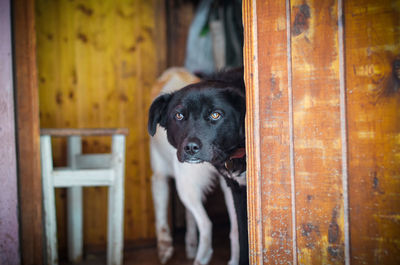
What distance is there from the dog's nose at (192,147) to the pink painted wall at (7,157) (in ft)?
3.80

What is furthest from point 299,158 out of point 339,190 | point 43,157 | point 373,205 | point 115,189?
point 43,157

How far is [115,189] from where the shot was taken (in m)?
2.58

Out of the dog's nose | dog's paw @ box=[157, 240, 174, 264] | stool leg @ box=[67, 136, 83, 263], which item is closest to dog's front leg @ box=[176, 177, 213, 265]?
dog's paw @ box=[157, 240, 174, 264]

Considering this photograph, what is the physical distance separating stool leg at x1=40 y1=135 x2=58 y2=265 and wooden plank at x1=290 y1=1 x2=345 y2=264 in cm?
173

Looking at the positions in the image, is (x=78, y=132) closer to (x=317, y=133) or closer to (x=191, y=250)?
(x=191, y=250)

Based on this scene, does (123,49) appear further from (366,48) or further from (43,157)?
(366,48)

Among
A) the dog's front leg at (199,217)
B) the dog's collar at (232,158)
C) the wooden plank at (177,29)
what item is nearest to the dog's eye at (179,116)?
the dog's collar at (232,158)

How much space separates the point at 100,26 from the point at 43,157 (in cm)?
158

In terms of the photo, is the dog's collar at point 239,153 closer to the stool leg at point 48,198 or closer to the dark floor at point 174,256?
the dark floor at point 174,256

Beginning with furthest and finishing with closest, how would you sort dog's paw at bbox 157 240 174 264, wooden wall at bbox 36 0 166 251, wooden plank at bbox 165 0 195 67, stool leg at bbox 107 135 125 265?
1. wooden plank at bbox 165 0 195 67
2. wooden wall at bbox 36 0 166 251
3. dog's paw at bbox 157 240 174 264
4. stool leg at bbox 107 135 125 265

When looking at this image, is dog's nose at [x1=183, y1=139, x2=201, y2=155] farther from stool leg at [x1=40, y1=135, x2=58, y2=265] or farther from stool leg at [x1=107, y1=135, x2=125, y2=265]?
stool leg at [x1=40, y1=135, x2=58, y2=265]

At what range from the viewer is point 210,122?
203 cm

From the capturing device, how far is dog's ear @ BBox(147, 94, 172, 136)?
226 centimetres

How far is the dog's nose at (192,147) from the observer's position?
6.25ft
